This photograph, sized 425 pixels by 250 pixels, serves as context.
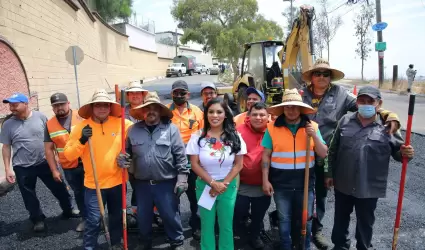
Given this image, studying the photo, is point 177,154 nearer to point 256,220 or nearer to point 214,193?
point 214,193

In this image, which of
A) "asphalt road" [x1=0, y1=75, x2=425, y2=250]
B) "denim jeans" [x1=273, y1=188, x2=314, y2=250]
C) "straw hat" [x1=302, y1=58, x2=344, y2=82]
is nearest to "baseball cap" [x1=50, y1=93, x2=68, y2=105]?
"asphalt road" [x1=0, y1=75, x2=425, y2=250]

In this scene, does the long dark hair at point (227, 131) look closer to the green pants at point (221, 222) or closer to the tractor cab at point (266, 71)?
the green pants at point (221, 222)

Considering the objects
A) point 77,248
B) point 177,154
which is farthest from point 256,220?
point 77,248

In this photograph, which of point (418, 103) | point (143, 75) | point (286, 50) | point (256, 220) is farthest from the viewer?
point (143, 75)

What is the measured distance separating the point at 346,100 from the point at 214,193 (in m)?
1.78

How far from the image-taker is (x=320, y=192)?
12.3 feet

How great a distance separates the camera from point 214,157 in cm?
313

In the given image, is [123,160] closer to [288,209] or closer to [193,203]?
[193,203]

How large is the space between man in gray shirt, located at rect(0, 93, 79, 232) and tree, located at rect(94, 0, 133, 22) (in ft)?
105

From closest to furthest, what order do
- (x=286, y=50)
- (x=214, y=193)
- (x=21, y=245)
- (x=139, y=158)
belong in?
(x=214, y=193)
(x=139, y=158)
(x=21, y=245)
(x=286, y=50)

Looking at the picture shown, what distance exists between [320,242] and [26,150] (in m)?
3.83

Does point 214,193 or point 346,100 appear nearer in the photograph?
point 214,193

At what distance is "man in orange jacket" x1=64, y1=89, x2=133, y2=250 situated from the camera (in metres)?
3.30

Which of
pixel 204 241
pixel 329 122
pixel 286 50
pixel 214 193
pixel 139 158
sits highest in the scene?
pixel 286 50
